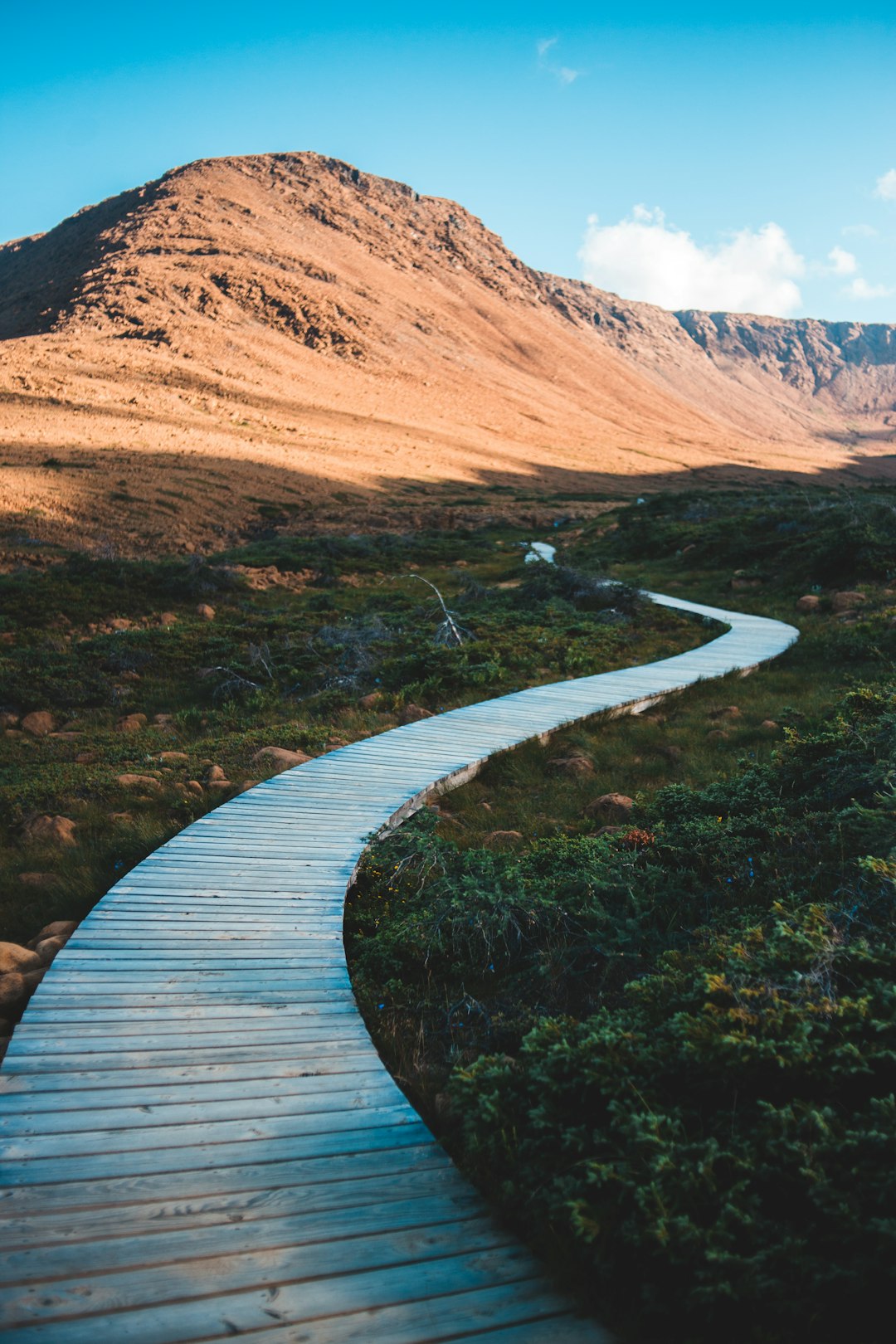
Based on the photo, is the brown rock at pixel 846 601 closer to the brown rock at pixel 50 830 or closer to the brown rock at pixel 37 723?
the brown rock at pixel 37 723

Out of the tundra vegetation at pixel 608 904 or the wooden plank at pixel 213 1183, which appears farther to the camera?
the wooden plank at pixel 213 1183

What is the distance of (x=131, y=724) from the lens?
11164 mm

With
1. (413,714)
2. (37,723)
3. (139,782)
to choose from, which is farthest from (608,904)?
(37,723)

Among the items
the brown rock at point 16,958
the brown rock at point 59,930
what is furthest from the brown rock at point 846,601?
the brown rock at point 16,958

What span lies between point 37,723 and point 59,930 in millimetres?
6226

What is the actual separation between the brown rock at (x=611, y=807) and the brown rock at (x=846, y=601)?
10717mm

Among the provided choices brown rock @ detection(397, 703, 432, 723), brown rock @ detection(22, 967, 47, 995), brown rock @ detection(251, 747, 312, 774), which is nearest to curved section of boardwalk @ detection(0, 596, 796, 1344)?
brown rock @ detection(22, 967, 47, 995)

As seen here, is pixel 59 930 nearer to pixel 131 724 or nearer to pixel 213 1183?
pixel 213 1183

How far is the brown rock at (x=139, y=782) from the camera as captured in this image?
8.46 meters

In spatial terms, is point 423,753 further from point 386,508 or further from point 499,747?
point 386,508

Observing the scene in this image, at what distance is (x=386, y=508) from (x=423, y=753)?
35.1 meters

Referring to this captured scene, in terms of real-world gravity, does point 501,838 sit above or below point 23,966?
above

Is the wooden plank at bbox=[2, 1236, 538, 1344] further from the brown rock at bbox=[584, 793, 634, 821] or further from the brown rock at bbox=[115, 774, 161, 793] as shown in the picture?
the brown rock at bbox=[115, 774, 161, 793]

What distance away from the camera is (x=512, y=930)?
207 inches
